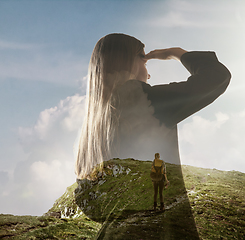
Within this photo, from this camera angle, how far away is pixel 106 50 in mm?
2994

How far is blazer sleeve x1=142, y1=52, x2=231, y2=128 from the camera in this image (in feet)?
8.20

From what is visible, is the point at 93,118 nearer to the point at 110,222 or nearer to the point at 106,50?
the point at 106,50

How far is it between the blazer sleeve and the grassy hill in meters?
0.73

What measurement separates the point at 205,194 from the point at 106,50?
8.05 feet

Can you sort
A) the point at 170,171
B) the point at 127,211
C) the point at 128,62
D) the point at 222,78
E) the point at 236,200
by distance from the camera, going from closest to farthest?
the point at 236,200
the point at 127,211
the point at 170,171
the point at 222,78
the point at 128,62

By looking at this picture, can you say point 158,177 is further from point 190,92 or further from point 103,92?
point 103,92

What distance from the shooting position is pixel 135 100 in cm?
266

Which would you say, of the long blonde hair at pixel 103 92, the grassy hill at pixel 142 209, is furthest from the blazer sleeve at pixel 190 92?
the grassy hill at pixel 142 209

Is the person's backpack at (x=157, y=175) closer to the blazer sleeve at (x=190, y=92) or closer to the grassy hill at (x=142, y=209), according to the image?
the grassy hill at (x=142, y=209)

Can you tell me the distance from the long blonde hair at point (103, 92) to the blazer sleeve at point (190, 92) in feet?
1.92

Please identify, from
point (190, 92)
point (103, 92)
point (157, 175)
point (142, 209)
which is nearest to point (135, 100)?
point (103, 92)

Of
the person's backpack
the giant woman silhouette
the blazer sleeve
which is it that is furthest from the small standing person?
the blazer sleeve

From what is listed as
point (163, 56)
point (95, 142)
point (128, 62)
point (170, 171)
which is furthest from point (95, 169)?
point (163, 56)

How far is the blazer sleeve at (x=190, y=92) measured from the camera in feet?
8.20
